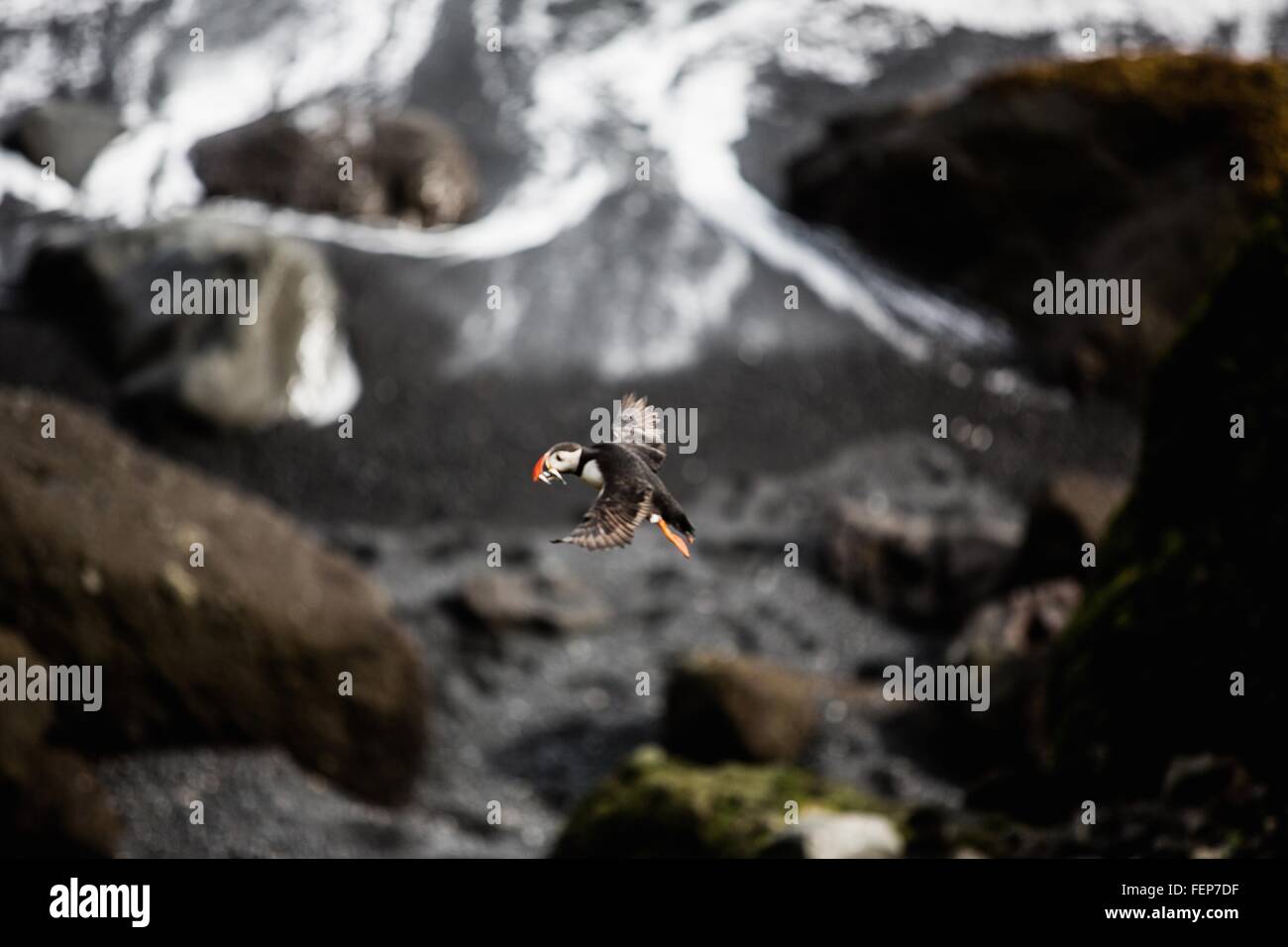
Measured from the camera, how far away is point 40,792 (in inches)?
292

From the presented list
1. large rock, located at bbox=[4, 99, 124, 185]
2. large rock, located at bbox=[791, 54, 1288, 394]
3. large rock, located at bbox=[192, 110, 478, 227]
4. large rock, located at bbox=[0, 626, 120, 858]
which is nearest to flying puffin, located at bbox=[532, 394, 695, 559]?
large rock, located at bbox=[0, 626, 120, 858]

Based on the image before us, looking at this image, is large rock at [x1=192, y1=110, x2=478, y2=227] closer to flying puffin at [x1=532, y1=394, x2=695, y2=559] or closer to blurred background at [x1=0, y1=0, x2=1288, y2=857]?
blurred background at [x1=0, y1=0, x2=1288, y2=857]

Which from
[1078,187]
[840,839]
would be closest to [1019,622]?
[840,839]

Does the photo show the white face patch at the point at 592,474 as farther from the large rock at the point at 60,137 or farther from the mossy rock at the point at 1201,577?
the large rock at the point at 60,137

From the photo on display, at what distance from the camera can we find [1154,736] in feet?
15.5

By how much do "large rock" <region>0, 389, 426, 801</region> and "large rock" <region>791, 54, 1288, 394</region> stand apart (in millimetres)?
10604

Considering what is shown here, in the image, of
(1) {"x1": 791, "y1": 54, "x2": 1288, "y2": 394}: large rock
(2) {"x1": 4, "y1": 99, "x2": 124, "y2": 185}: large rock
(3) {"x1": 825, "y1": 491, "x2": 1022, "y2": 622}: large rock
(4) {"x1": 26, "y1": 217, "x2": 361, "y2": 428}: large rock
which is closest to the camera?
(3) {"x1": 825, "y1": 491, "x2": 1022, "y2": 622}: large rock

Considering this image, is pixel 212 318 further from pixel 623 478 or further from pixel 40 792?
pixel 623 478

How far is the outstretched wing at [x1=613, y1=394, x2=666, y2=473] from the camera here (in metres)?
1.47

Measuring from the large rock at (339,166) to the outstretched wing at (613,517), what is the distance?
17.0 m

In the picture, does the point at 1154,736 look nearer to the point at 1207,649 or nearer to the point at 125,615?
the point at 1207,649

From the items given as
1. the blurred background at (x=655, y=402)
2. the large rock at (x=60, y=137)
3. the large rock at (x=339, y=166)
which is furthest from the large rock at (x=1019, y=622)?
the large rock at (x=60, y=137)

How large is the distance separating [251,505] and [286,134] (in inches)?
372
